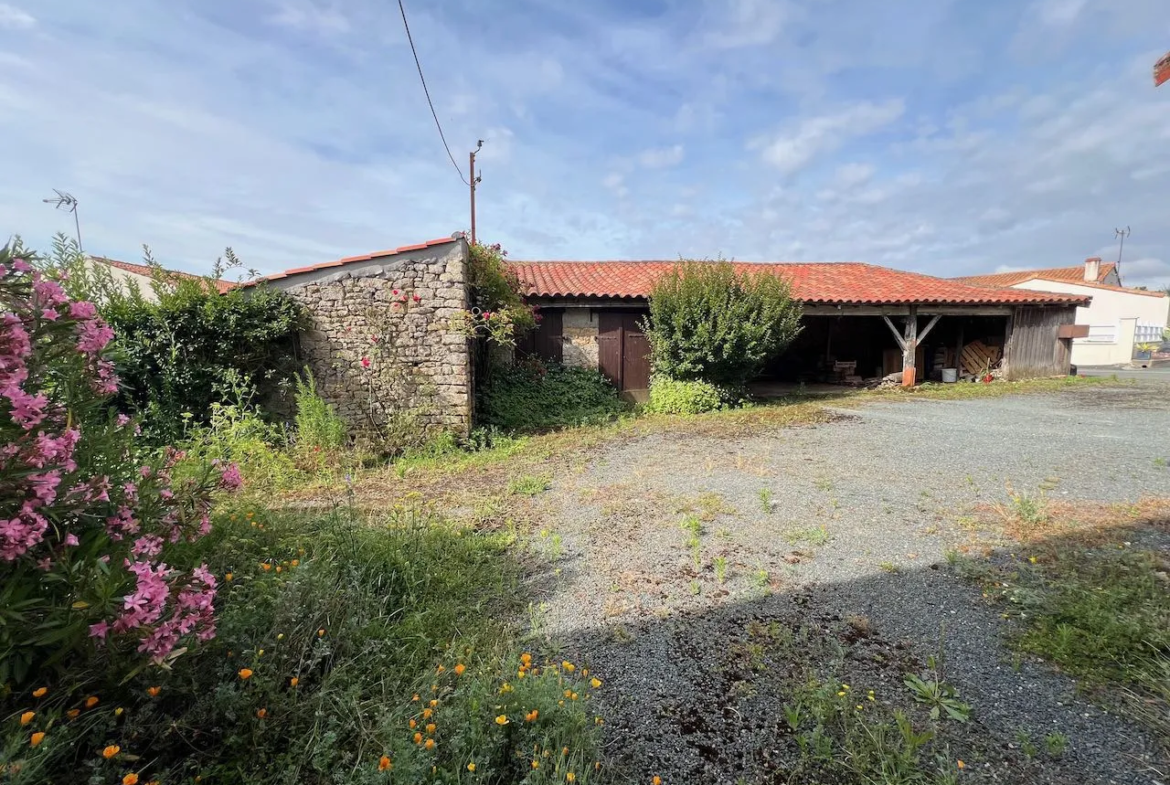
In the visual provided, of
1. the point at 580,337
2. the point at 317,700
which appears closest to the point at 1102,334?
the point at 580,337

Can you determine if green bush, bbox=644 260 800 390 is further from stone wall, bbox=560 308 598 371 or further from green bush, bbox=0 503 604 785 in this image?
green bush, bbox=0 503 604 785

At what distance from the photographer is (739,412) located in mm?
9570

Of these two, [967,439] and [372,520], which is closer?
[372,520]

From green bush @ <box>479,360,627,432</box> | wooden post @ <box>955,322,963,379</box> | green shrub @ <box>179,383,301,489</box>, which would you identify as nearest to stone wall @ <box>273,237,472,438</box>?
green shrub @ <box>179,383,301,489</box>

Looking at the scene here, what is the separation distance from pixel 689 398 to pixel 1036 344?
11.4 m

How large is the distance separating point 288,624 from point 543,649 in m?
1.20

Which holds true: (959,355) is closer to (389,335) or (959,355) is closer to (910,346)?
(910,346)

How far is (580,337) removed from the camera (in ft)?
35.4

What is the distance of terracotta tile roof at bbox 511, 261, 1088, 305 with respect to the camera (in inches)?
448

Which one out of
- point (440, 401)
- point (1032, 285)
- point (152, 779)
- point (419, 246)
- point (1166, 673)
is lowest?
point (1166, 673)

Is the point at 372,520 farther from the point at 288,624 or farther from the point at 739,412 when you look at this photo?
the point at 739,412

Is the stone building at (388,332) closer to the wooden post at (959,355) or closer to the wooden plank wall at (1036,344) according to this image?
the wooden post at (959,355)

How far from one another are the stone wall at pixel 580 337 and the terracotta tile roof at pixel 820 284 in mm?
478

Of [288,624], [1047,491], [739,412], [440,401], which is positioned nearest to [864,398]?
[739,412]
